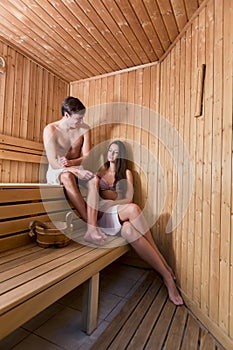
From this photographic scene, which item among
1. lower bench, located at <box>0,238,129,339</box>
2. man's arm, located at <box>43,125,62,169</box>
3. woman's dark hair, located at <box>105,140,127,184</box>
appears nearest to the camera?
lower bench, located at <box>0,238,129,339</box>

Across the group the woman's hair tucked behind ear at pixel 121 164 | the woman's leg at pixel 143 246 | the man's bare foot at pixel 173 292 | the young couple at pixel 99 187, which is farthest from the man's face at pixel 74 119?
the man's bare foot at pixel 173 292

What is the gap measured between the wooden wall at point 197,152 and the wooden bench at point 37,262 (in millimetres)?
568

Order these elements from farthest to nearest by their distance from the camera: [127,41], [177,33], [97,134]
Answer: [97,134]
[127,41]
[177,33]

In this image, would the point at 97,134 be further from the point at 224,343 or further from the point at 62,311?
the point at 224,343

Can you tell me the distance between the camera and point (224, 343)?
116 cm

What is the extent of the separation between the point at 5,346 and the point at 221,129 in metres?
1.70

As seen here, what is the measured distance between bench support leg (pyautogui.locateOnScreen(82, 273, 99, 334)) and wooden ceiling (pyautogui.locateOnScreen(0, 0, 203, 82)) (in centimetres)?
194

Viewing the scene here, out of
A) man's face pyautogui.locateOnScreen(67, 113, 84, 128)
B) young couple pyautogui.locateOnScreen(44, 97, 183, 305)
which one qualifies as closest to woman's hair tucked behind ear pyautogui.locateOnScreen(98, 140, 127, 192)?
young couple pyautogui.locateOnScreen(44, 97, 183, 305)

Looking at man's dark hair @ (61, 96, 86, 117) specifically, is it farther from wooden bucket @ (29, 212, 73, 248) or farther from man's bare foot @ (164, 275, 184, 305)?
man's bare foot @ (164, 275, 184, 305)

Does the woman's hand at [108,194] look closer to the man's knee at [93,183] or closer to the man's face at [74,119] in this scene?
the man's knee at [93,183]

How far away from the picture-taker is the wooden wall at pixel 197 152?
1229 millimetres

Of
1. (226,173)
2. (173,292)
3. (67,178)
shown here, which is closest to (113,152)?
(67,178)

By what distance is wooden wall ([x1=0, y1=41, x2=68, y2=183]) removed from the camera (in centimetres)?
216

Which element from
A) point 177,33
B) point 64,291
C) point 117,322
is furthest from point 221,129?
point 117,322
